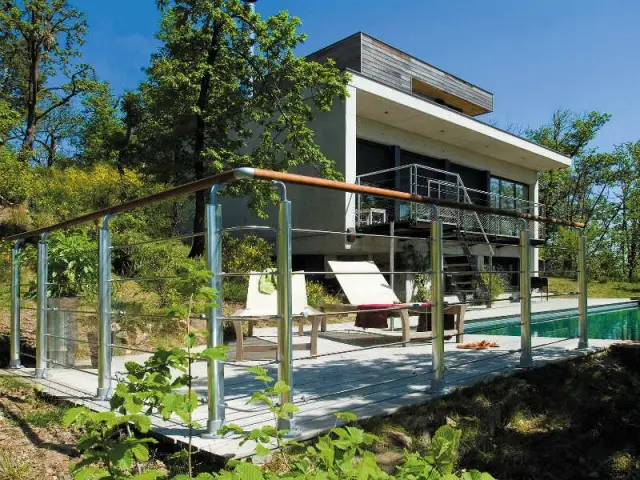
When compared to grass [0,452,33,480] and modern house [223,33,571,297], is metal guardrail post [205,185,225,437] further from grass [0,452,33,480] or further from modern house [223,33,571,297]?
modern house [223,33,571,297]

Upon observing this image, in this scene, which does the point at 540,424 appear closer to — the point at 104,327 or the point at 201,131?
the point at 104,327

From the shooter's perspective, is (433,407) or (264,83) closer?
(433,407)

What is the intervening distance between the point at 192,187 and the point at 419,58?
18.0 metres

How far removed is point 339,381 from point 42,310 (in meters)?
2.56

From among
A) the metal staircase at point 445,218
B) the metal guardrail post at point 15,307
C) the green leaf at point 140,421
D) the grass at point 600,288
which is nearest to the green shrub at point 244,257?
the metal staircase at point 445,218

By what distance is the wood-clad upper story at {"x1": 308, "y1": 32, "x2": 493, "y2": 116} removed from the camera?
16469 mm

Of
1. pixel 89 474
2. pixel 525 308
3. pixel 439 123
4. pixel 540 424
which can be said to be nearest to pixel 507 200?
pixel 439 123

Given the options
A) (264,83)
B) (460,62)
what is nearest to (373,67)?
(264,83)

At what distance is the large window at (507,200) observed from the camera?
16.9 m

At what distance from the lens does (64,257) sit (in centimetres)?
522

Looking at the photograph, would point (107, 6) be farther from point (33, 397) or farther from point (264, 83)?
point (33, 397)

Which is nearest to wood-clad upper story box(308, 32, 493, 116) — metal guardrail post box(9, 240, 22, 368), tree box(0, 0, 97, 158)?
tree box(0, 0, 97, 158)

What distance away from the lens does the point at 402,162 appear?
16625mm

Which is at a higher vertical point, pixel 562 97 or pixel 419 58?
pixel 562 97
